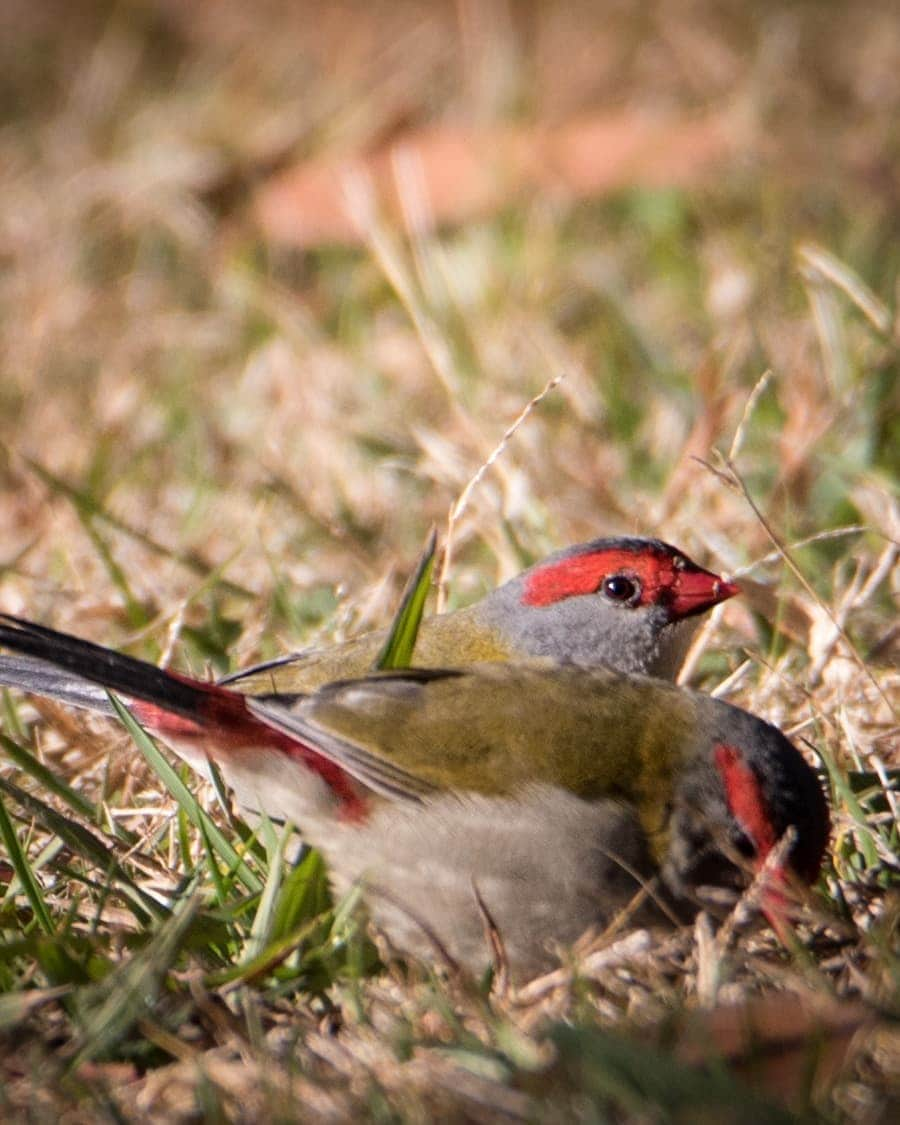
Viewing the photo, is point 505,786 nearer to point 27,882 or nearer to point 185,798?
point 185,798

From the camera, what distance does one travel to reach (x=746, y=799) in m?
2.24

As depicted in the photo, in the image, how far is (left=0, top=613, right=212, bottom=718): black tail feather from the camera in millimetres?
2281

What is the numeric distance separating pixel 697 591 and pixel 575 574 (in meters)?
0.24

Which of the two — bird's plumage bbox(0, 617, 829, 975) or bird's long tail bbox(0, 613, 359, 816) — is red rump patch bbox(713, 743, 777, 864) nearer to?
bird's plumage bbox(0, 617, 829, 975)

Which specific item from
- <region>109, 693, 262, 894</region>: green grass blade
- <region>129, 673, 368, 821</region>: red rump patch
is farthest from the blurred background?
<region>129, 673, 368, 821</region>: red rump patch

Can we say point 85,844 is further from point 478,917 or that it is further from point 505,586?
point 505,586

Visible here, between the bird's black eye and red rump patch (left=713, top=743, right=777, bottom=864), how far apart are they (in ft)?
3.10

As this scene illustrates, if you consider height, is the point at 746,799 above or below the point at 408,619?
below

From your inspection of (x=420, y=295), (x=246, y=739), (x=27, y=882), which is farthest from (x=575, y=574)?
(x=420, y=295)

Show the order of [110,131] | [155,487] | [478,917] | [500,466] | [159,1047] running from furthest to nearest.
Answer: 1. [110,131]
2. [155,487]
3. [500,466]
4. [478,917]
5. [159,1047]

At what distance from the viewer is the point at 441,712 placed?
2.39 metres

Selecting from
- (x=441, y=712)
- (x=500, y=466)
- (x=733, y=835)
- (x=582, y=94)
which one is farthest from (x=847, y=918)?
(x=582, y=94)

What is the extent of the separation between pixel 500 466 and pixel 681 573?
704 mm

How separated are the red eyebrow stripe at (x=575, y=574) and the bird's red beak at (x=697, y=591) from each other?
8cm
